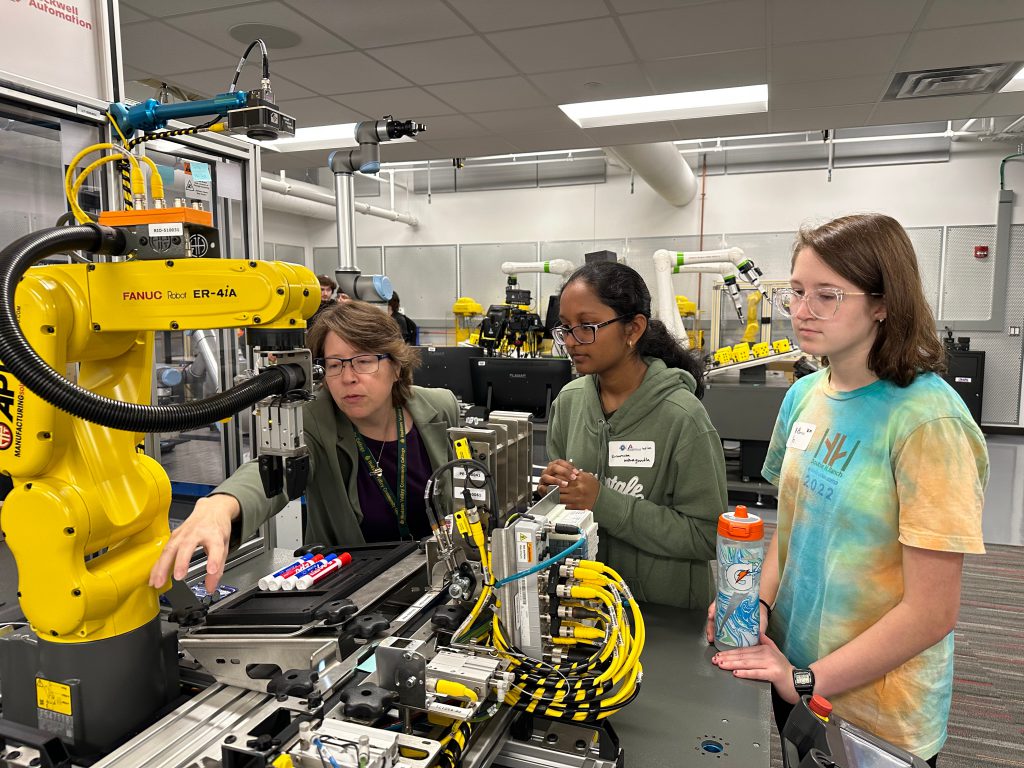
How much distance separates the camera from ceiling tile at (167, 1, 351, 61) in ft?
11.7

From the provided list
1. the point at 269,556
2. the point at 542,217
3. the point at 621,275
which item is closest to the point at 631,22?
the point at 621,275

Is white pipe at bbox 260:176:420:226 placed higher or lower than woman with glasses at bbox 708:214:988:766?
Answer: higher

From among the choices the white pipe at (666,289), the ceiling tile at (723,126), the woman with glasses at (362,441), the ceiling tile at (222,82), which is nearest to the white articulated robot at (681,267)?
the white pipe at (666,289)

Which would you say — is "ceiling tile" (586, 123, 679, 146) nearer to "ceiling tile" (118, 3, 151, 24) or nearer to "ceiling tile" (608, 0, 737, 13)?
"ceiling tile" (608, 0, 737, 13)

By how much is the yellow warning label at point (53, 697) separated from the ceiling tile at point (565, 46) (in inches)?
151

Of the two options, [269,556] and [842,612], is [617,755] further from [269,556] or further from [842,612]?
[269,556]

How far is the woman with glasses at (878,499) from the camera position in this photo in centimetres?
107

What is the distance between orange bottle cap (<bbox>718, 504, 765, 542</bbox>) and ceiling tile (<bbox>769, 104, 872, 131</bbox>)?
5090 mm

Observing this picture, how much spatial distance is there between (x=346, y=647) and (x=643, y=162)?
666cm

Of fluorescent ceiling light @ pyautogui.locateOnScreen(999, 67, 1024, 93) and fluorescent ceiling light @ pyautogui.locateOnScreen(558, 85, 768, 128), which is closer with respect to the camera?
fluorescent ceiling light @ pyautogui.locateOnScreen(999, 67, 1024, 93)

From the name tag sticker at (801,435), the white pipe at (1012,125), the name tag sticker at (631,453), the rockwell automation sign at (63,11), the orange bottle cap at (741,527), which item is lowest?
the orange bottle cap at (741,527)

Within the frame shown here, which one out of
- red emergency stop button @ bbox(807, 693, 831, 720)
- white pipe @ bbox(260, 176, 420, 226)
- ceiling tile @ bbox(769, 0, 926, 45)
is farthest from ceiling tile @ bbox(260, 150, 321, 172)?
red emergency stop button @ bbox(807, 693, 831, 720)

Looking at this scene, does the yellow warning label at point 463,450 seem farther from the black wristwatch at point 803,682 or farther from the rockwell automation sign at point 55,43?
the rockwell automation sign at point 55,43

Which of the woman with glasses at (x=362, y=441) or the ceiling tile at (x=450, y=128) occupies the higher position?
the ceiling tile at (x=450, y=128)
